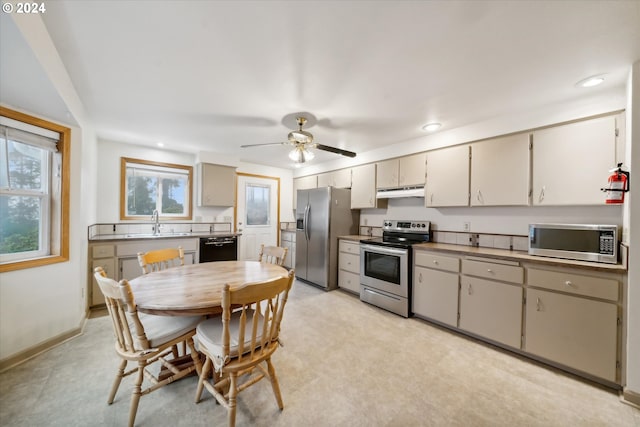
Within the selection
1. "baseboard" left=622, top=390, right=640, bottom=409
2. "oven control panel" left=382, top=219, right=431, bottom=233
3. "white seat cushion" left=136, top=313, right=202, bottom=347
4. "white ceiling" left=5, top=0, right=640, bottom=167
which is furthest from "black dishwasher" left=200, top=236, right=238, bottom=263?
"baseboard" left=622, top=390, right=640, bottom=409

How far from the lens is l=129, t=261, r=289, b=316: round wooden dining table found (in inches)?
53.6

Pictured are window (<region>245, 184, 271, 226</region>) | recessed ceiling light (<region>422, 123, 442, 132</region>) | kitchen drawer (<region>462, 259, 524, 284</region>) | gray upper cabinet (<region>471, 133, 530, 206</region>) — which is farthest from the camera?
window (<region>245, 184, 271, 226</region>)

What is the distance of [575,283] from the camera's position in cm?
188

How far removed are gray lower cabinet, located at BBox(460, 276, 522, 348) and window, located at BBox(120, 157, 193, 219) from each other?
4548 millimetres

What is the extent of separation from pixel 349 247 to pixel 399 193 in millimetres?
1167

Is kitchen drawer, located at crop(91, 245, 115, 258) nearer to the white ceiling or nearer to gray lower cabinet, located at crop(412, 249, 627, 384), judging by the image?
the white ceiling

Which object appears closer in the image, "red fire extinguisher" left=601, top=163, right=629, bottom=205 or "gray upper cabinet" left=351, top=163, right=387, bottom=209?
"red fire extinguisher" left=601, top=163, right=629, bottom=205

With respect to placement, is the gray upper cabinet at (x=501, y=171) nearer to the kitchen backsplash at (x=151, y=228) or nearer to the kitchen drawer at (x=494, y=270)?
the kitchen drawer at (x=494, y=270)

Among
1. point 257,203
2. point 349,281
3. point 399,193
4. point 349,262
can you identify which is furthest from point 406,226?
point 257,203

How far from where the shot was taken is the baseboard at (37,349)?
6.12 feet

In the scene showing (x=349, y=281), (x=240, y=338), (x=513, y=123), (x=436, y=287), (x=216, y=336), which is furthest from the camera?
(x=349, y=281)

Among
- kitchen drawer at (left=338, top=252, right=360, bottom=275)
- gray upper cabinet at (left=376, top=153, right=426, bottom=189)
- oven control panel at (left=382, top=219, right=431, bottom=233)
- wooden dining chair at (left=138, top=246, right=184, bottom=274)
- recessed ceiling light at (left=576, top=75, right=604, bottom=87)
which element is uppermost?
recessed ceiling light at (left=576, top=75, right=604, bottom=87)

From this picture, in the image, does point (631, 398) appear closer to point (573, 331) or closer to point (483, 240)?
point (573, 331)

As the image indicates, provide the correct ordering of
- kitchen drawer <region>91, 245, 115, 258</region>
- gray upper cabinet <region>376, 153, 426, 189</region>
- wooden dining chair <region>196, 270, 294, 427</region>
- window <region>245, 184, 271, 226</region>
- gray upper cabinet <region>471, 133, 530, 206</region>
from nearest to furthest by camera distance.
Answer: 1. wooden dining chair <region>196, 270, 294, 427</region>
2. gray upper cabinet <region>471, 133, 530, 206</region>
3. kitchen drawer <region>91, 245, 115, 258</region>
4. gray upper cabinet <region>376, 153, 426, 189</region>
5. window <region>245, 184, 271, 226</region>
